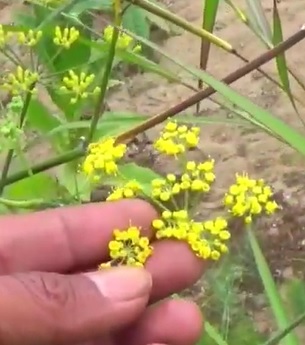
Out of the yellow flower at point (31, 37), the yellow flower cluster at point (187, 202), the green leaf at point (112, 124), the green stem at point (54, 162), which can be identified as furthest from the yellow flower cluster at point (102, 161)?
the green leaf at point (112, 124)

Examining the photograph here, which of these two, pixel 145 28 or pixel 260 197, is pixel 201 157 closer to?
pixel 145 28

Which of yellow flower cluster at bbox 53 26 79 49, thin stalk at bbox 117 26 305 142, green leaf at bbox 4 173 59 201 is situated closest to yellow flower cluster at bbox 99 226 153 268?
thin stalk at bbox 117 26 305 142

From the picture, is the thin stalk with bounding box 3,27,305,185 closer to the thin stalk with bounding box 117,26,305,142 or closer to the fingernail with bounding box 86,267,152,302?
the thin stalk with bounding box 117,26,305,142

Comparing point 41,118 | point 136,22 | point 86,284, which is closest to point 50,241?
point 86,284

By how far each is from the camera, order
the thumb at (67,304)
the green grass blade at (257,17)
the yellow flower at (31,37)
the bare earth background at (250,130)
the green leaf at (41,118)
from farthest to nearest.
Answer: the bare earth background at (250,130) → the green leaf at (41,118) → the yellow flower at (31,37) → the green grass blade at (257,17) → the thumb at (67,304)

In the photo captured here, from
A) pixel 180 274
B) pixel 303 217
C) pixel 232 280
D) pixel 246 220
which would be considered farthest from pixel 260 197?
pixel 303 217

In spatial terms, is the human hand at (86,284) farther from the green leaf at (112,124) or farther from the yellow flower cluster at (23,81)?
the green leaf at (112,124)

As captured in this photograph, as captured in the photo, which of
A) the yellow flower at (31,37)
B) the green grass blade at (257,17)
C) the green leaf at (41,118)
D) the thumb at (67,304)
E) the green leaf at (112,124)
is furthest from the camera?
the green leaf at (41,118)
